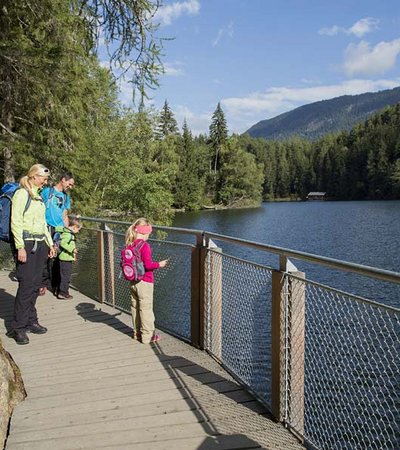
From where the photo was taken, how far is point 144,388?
4.25 metres

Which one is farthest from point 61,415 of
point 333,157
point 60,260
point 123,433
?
point 333,157

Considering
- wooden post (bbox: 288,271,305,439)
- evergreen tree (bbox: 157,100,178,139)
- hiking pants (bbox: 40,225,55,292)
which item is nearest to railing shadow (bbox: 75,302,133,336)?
hiking pants (bbox: 40,225,55,292)

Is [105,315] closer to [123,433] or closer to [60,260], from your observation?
[60,260]

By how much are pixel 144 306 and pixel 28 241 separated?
1381mm

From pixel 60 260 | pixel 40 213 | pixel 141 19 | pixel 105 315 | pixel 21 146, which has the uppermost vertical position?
pixel 141 19

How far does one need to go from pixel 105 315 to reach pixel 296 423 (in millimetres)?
3777

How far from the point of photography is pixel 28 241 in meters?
5.25

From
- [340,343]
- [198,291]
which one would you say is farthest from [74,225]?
[340,343]

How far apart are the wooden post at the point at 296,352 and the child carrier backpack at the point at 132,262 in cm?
225

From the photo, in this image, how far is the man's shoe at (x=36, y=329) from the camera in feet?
19.3

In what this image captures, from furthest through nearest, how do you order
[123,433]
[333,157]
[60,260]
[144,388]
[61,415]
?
[333,157] → [60,260] → [144,388] → [61,415] → [123,433]

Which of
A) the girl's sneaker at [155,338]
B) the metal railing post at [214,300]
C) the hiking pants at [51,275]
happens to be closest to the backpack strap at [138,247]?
the metal railing post at [214,300]

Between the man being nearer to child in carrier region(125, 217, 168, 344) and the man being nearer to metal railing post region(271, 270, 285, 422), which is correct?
child in carrier region(125, 217, 168, 344)

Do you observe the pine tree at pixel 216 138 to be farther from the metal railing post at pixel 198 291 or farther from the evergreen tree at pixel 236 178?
the metal railing post at pixel 198 291
